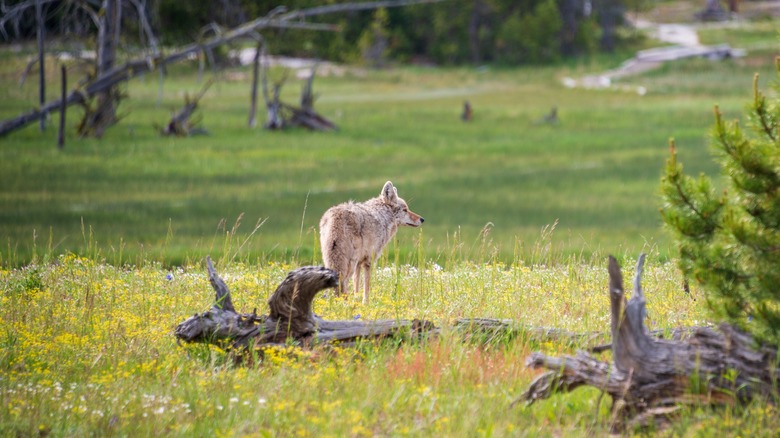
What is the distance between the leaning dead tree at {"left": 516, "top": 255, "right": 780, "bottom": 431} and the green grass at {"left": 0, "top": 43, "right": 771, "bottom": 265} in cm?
411

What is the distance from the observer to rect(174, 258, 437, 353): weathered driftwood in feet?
23.2

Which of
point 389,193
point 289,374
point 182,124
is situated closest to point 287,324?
point 289,374

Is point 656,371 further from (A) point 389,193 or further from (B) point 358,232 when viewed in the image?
(A) point 389,193

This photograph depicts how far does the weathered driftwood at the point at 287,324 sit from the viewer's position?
7.08 m

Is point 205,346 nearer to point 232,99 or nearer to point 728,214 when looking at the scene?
point 728,214

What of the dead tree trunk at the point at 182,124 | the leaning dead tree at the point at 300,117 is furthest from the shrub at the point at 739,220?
the leaning dead tree at the point at 300,117

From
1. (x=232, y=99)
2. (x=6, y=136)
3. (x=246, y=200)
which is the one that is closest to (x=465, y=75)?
(x=232, y=99)

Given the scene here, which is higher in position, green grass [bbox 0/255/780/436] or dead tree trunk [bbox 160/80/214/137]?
green grass [bbox 0/255/780/436]

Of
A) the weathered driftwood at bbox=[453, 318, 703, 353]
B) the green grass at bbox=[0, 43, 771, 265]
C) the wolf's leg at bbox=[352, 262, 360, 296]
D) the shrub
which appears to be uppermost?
the shrub

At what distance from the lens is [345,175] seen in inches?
1033

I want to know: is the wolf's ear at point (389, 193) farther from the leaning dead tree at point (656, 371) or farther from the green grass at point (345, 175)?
the leaning dead tree at point (656, 371)

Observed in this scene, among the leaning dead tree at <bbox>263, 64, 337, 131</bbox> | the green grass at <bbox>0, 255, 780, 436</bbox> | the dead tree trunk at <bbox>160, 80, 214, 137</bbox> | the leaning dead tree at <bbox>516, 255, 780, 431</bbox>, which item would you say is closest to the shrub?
the leaning dead tree at <bbox>516, 255, 780, 431</bbox>

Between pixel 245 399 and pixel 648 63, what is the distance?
223ft

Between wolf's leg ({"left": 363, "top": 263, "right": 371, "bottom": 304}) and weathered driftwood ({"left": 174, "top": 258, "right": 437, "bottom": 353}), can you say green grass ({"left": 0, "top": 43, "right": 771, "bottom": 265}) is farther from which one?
weathered driftwood ({"left": 174, "top": 258, "right": 437, "bottom": 353})
